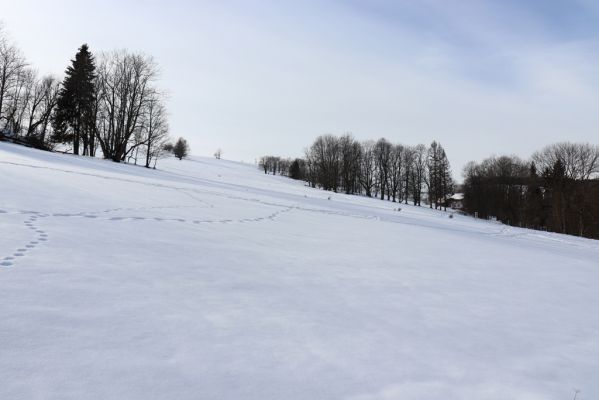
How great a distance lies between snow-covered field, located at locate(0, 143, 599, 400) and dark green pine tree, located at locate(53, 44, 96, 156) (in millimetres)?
30806

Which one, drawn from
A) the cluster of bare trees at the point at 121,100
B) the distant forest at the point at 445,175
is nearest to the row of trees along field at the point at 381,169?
the distant forest at the point at 445,175

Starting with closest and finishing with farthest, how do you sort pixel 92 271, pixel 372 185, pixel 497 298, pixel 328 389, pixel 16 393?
pixel 16 393, pixel 328 389, pixel 92 271, pixel 497 298, pixel 372 185

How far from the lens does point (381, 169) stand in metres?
63.2

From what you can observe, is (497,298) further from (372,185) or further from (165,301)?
(372,185)

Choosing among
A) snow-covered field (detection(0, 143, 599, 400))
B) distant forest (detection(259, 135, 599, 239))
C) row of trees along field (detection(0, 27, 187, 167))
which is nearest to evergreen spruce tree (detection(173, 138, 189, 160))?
distant forest (detection(259, 135, 599, 239))

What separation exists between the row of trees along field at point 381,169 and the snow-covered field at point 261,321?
55.9 metres

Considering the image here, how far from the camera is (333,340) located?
2.46m

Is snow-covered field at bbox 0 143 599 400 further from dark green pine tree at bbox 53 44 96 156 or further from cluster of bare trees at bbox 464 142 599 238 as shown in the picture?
cluster of bare trees at bbox 464 142 599 238

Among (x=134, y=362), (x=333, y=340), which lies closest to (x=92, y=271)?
(x=134, y=362)

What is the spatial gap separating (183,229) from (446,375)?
4.58 m

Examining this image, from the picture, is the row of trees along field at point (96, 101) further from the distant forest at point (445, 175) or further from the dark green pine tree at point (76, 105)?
the distant forest at point (445, 175)

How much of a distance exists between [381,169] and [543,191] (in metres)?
23.6

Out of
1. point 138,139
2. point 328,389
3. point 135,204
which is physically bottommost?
point 328,389

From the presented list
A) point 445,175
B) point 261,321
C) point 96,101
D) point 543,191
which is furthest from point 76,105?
point 543,191
